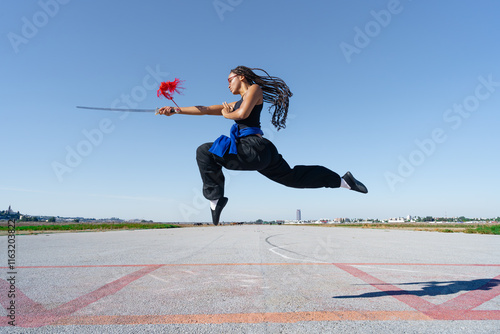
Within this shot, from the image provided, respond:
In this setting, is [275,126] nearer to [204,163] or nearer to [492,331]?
[204,163]

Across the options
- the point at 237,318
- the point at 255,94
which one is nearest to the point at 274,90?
the point at 255,94

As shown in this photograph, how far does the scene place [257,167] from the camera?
3.36m

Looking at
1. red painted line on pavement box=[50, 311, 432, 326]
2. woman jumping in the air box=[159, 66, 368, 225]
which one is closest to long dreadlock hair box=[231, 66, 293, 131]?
woman jumping in the air box=[159, 66, 368, 225]

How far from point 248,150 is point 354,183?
1.65 metres

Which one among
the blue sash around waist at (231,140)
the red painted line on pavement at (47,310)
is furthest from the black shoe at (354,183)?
the red painted line on pavement at (47,310)

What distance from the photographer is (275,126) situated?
4184 millimetres

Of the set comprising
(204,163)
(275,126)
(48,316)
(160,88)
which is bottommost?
(48,316)

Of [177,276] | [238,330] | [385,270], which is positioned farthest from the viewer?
[385,270]

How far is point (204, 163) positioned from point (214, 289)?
2.46 metres

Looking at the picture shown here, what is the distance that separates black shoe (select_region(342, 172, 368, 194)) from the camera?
13.2 ft

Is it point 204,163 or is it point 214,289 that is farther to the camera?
point 214,289

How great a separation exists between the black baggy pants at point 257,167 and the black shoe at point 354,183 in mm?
193

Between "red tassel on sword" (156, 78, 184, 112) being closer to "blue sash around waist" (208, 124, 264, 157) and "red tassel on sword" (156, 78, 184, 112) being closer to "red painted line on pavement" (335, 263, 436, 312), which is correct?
"blue sash around waist" (208, 124, 264, 157)

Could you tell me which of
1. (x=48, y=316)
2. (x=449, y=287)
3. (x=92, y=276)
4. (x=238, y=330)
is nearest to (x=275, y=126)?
(x=238, y=330)
